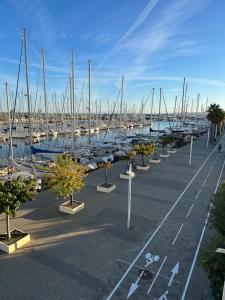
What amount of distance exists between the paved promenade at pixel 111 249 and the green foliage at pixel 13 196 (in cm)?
235

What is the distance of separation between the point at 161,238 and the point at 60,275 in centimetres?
623

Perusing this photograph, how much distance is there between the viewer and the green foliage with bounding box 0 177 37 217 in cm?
1234

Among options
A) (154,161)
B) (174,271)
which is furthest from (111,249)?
(154,161)

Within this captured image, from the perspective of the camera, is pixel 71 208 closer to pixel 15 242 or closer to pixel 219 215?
pixel 15 242

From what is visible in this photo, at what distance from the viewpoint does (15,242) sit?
41.9ft

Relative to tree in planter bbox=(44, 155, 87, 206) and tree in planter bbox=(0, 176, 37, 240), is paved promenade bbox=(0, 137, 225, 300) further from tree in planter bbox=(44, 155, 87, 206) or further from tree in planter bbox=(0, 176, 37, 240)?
tree in planter bbox=(0, 176, 37, 240)

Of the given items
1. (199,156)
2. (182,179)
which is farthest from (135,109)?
(182,179)

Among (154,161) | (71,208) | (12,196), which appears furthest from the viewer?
(154,161)

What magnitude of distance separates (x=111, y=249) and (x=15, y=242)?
517 centimetres

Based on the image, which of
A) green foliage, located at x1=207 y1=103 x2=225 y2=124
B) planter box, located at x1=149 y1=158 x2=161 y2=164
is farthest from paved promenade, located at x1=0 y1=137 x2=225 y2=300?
green foliage, located at x1=207 y1=103 x2=225 y2=124

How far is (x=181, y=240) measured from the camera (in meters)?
13.9

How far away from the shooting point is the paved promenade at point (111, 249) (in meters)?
10.1

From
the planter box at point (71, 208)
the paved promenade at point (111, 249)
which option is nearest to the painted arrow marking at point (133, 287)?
the paved promenade at point (111, 249)

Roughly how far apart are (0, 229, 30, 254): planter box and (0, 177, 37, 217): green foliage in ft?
4.95
